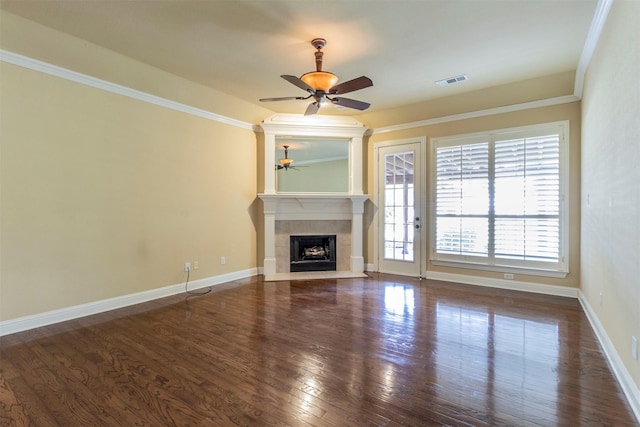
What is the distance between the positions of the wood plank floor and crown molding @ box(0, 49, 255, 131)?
2620mm

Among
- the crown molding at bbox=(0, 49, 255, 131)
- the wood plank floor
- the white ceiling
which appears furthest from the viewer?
the crown molding at bbox=(0, 49, 255, 131)

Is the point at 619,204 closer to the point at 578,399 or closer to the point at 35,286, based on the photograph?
the point at 578,399

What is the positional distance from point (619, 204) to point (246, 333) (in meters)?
3.23

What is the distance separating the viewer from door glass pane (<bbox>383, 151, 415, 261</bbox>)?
18.1 feet

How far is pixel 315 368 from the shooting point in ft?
7.68

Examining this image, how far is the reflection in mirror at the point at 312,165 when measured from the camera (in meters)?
5.75

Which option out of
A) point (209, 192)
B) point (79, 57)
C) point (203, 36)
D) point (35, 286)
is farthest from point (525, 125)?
point (35, 286)

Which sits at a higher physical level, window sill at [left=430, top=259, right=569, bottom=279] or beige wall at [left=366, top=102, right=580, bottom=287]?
beige wall at [left=366, top=102, right=580, bottom=287]

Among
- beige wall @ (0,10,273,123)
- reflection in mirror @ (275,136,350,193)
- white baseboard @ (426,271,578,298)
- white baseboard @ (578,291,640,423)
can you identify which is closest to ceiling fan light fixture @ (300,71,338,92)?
beige wall @ (0,10,273,123)

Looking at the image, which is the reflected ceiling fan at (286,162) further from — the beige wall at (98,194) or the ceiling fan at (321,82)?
the ceiling fan at (321,82)

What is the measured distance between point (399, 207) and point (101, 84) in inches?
185

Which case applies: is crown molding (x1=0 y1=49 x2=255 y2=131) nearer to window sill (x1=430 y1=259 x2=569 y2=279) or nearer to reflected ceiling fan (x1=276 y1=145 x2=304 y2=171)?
reflected ceiling fan (x1=276 y1=145 x2=304 y2=171)

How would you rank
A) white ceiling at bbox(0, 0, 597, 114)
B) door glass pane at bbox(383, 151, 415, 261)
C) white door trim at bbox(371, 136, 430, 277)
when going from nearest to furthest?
white ceiling at bbox(0, 0, 597, 114), white door trim at bbox(371, 136, 430, 277), door glass pane at bbox(383, 151, 415, 261)

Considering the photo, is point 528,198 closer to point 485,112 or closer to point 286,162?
point 485,112
